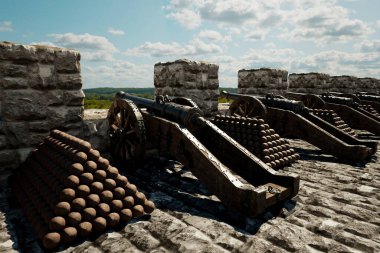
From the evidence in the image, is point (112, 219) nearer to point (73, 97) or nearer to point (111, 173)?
point (111, 173)

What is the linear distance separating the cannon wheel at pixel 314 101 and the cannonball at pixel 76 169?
657 centimetres

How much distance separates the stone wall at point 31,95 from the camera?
3.62m

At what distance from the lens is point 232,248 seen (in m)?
2.23

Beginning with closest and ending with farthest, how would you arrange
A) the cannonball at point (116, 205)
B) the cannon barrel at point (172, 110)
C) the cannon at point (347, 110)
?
the cannonball at point (116, 205), the cannon barrel at point (172, 110), the cannon at point (347, 110)

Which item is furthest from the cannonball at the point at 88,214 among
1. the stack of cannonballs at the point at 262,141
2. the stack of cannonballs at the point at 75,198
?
the stack of cannonballs at the point at 262,141

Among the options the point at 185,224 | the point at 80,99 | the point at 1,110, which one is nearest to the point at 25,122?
the point at 1,110

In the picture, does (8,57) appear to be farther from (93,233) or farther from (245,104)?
(245,104)

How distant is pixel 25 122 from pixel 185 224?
2.48 m

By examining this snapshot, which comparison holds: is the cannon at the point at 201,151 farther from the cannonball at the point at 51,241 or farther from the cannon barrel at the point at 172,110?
the cannonball at the point at 51,241

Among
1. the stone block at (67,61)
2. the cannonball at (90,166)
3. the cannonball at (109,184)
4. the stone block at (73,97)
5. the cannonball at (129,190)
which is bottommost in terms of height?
the cannonball at (129,190)

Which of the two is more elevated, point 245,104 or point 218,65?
point 218,65

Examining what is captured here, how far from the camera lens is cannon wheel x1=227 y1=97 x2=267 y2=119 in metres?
5.80

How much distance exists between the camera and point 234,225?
2613 millimetres

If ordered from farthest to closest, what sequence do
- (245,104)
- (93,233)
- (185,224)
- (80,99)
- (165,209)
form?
1. (245,104)
2. (80,99)
3. (165,209)
4. (185,224)
5. (93,233)
